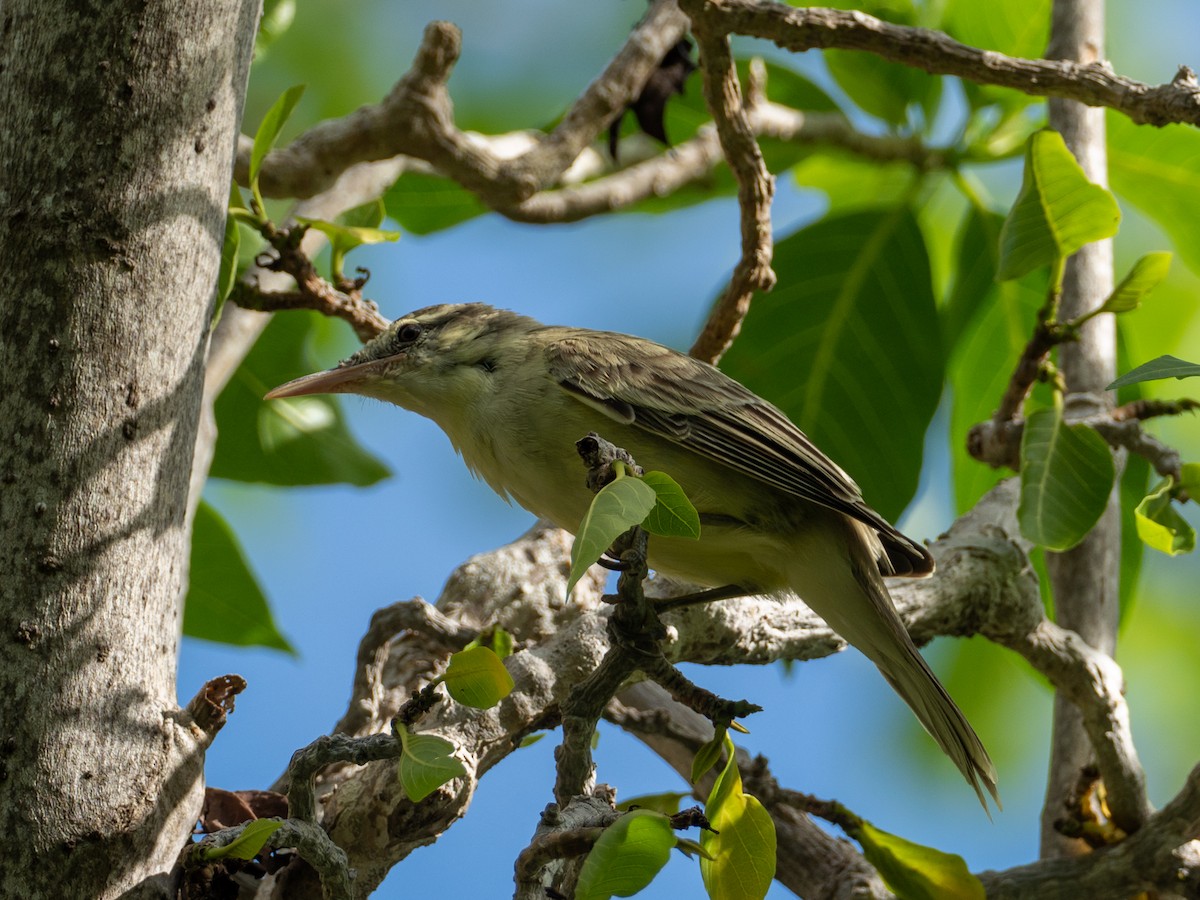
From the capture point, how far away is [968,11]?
532 centimetres

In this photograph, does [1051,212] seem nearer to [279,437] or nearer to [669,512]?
[669,512]

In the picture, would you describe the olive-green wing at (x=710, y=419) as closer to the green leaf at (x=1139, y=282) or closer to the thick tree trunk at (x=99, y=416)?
the green leaf at (x=1139, y=282)

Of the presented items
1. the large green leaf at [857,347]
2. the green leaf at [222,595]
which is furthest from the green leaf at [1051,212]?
the green leaf at [222,595]

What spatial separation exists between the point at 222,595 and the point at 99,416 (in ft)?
7.19

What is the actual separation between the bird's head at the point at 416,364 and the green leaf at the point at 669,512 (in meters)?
1.96

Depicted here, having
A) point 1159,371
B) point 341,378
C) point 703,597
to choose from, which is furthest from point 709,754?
point 341,378

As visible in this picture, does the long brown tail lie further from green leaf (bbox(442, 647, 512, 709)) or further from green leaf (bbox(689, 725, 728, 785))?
green leaf (bbox(442, 647, 512, 709))

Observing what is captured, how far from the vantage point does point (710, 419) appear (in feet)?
11.8

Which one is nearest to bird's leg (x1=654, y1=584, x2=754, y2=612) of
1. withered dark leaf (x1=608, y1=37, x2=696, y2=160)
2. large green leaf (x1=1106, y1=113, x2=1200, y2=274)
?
withered dark leaf (x1=608, y1=37, x2=696, y2=160)

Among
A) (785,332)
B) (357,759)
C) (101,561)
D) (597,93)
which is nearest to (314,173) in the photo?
(597,93)

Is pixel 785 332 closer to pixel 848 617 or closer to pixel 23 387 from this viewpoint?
pixel 848 617

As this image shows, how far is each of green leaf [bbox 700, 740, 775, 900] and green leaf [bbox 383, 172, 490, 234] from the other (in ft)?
11.9

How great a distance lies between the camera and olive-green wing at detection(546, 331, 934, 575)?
3482 millimetres

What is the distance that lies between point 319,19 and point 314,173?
3.08 metres
